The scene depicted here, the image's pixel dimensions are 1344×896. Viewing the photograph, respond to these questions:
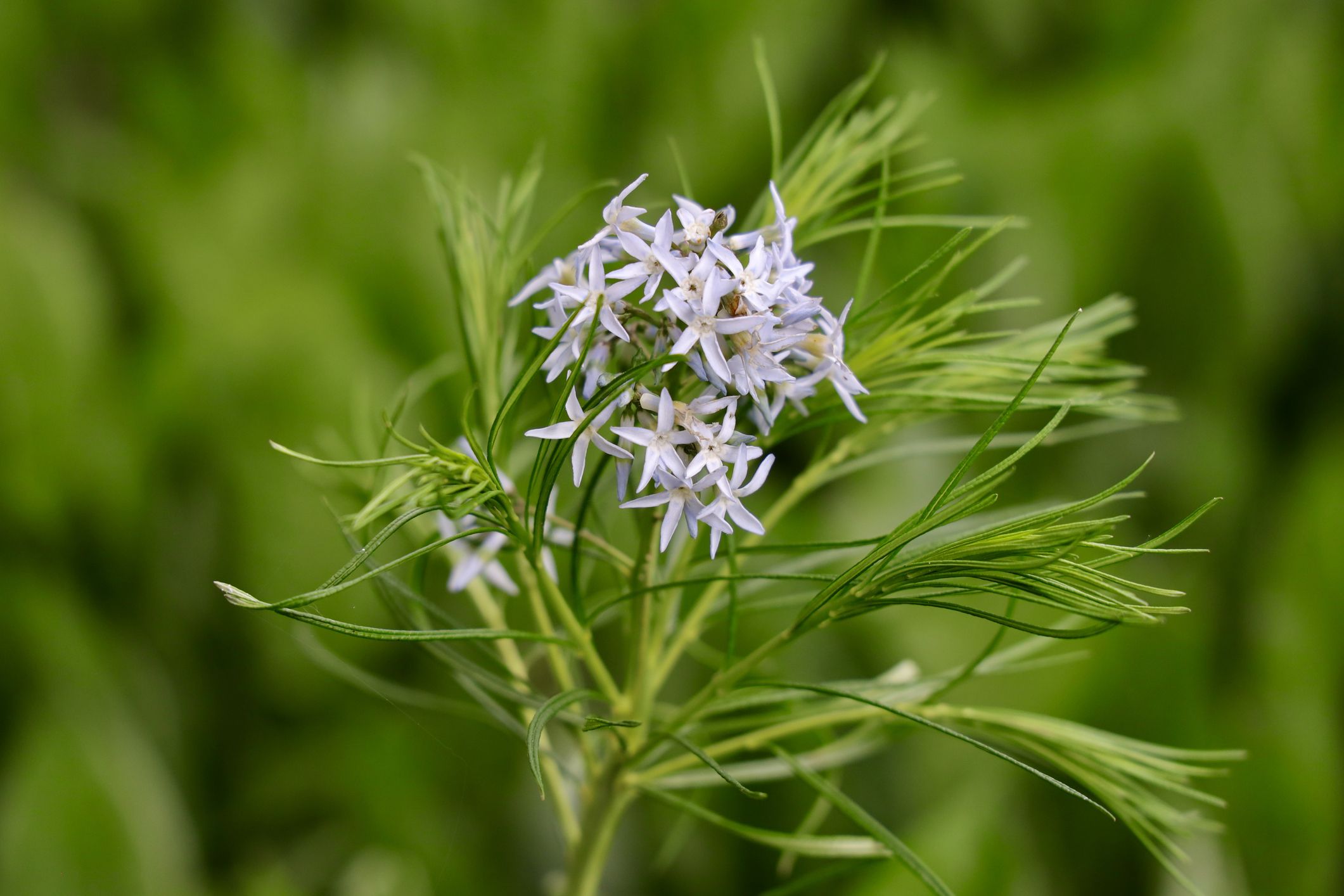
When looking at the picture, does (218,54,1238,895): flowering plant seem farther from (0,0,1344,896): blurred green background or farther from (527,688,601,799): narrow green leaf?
(0,0,1344,896): blurred green background

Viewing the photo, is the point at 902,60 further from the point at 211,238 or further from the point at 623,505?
the point at 623,505

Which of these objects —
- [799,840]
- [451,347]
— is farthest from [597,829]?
[451,347]

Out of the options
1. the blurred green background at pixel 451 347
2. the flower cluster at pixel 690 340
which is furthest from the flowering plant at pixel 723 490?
the blurred green background at pixel 451 347

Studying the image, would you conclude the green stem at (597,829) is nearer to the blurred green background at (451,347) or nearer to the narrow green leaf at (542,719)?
the narrow green leaf at (542,719)

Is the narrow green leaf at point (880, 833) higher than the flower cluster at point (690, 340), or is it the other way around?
the flower cluster at point (690, 340)

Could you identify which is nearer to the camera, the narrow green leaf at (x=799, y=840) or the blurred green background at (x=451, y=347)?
the narrow green leaf at (x=799, y=840)

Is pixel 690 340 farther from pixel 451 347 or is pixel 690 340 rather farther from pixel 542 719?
pixel 451 347
